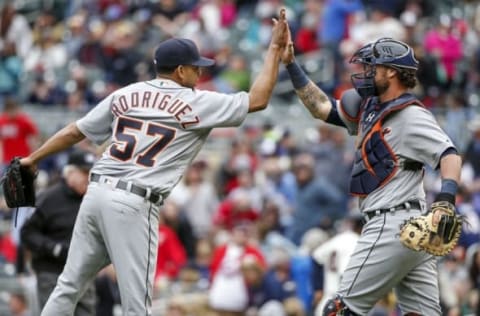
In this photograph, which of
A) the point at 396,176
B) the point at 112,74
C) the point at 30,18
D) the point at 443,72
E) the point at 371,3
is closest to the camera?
the point at 396,176

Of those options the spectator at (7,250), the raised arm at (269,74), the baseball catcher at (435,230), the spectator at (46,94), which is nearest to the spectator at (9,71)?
the spectator at (46,94)

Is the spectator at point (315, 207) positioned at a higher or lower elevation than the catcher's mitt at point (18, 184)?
lower

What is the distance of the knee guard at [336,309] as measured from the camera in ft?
30.1

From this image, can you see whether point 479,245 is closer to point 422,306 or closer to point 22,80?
point 422,306

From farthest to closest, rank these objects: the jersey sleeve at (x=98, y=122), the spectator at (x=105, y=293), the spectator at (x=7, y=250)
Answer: the spectator at (x=7, y=250), the spectator at (x=105, y=293), the jersey sleeve at (x=98, y=122)

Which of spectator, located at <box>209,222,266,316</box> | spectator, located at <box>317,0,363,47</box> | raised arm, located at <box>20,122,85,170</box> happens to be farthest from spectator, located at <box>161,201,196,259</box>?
raised arm, located at <box>20,122,85,170</box>

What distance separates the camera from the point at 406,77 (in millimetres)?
9414

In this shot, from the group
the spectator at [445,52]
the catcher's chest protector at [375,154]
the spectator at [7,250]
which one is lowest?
the spectator at [7,250]

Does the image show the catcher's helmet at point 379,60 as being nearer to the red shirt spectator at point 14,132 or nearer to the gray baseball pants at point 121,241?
the gray baseball pants at point 121,241

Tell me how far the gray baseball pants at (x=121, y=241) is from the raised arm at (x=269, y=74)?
0.96 m

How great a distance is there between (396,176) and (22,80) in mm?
15539

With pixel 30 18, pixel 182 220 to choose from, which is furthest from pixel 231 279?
pixel 30 18

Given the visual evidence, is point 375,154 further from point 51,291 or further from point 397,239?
point 51,291

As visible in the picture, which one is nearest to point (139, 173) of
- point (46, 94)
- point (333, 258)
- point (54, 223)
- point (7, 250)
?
point (54, 223)
